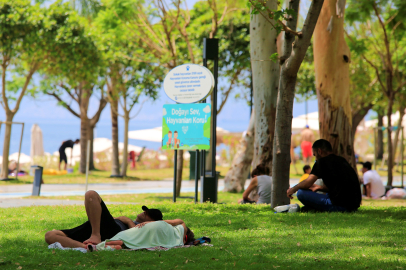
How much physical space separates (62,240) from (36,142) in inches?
923

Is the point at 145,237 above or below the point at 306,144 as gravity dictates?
below

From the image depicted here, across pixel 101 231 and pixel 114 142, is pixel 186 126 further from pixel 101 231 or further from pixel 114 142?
pixel 114 142

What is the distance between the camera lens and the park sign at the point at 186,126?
984 cm

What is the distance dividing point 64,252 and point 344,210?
4.66 meters

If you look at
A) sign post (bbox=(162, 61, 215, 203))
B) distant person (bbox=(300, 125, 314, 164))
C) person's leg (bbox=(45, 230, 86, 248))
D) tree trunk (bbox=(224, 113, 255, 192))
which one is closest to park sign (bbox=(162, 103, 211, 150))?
sign post (bbox=(162, 61, 215, 203))

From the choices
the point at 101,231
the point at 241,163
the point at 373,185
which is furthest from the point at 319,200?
the point at 241,163

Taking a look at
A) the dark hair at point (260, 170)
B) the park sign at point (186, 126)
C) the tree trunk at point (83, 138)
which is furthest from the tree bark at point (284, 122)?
the tree trunk at point (83, 138)

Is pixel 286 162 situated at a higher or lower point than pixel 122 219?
higher

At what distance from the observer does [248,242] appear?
5.59 m

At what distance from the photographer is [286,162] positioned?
8.25 meters

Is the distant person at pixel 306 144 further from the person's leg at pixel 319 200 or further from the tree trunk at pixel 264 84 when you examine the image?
the person's leg at pixel 319 200

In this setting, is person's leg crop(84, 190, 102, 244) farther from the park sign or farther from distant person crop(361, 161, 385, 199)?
distant person crop(361, 161, 385, 199)

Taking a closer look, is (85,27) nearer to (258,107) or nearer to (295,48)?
(258,107)

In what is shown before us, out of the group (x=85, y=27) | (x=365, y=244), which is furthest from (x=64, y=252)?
(x=85, y=27)
